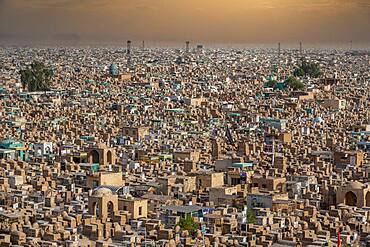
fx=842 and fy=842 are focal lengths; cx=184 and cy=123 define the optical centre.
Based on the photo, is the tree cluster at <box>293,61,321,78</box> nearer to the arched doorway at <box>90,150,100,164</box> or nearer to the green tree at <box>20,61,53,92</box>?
the green tree at <box>20,61,53,92</box>

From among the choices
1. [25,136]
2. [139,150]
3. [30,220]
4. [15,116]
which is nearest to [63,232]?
[30,220]

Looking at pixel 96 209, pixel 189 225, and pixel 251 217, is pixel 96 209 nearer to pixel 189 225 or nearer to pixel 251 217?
pixel 189 225

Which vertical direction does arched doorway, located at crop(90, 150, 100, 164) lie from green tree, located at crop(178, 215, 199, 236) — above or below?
above

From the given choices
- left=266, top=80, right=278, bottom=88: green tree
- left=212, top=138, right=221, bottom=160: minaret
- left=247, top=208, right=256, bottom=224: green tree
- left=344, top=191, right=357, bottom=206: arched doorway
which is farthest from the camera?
left=266, top=80, right=278, bottom=88: green tree

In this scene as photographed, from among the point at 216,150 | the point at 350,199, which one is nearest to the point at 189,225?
the point at 350,199

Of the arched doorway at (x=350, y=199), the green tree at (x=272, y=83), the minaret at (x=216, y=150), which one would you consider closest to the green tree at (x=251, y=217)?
the arched doorway at (x=350, y=199)

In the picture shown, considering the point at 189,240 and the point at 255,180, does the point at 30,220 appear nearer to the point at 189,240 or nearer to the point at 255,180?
the point at 189,240

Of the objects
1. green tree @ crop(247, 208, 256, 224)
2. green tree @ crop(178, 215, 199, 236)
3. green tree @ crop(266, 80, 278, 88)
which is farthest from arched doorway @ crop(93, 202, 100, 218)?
green tree @ crop(266, 80, 278, 88)

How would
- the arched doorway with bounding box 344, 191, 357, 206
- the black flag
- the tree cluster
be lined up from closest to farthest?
the arched doorway with bounding box 344, 191, 357, 206 < the black flag < the tree cluster
